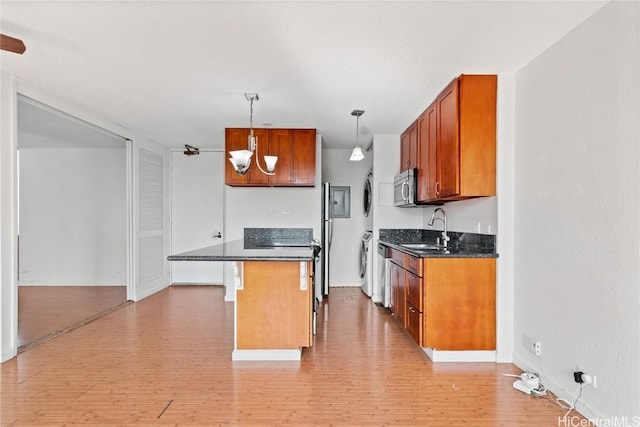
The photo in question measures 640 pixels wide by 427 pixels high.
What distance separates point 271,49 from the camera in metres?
2.53

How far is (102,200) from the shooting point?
623 cm

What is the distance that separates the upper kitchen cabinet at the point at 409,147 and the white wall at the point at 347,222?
121 cm

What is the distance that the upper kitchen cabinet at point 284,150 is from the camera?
472cm

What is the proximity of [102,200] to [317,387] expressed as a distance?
5.50m

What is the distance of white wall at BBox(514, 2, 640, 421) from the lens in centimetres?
185

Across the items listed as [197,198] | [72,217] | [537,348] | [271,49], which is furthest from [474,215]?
[72,217]

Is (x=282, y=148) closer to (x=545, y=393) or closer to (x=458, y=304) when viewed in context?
(x=458, y=304)

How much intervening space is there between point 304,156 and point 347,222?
1.87 m

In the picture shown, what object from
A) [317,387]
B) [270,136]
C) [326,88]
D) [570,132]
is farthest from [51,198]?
[570,132]

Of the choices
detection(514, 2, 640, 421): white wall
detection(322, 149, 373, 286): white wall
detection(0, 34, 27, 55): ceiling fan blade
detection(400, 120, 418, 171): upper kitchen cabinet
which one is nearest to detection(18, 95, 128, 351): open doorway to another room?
detection(322, 149, 373, 286): white wall

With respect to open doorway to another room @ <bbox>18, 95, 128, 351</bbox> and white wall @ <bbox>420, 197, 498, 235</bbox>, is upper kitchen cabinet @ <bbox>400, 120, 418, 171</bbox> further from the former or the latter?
open doorway to another room @ <bbox>18, 95, 128, 351</bbox>

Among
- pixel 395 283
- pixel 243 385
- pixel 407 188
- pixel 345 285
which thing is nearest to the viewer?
pixel 243 385

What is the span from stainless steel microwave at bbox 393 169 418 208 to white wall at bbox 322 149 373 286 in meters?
1.47

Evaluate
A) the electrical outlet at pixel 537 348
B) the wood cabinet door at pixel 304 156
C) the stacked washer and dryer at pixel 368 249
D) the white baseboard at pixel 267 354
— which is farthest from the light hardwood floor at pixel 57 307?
the electrical outlet at pixel 537 348
